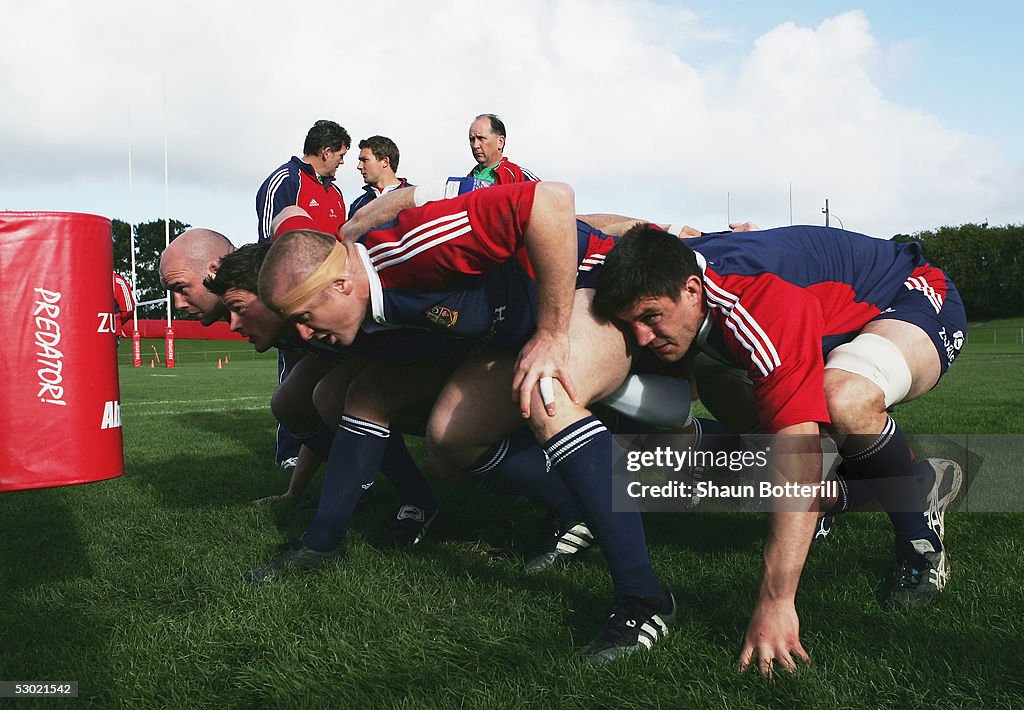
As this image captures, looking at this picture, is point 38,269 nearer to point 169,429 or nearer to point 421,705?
point 421,705

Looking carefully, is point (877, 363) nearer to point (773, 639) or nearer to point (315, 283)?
point (773, 639)

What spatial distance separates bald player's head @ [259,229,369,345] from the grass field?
0.94 meters

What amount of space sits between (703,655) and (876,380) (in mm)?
1108

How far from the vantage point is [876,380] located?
270cm

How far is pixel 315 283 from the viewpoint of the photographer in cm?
254

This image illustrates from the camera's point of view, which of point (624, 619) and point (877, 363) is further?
point (877, 363)

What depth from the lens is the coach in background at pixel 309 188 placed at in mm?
5551

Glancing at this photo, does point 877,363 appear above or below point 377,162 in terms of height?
below

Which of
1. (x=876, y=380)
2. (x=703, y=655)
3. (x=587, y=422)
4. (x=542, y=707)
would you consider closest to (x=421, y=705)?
(x=542, y=707)

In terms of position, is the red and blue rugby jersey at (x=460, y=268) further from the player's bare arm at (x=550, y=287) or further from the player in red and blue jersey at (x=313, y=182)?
the player in red and blue jersey at (x=313, y=182)

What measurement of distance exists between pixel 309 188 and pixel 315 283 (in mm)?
3501

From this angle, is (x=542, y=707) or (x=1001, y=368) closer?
(x=542, y=707)

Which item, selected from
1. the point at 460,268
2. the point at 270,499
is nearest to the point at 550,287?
the point at 460,268

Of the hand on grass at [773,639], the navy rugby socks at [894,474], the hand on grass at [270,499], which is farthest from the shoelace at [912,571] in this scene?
the hand on grass at [270,499]
